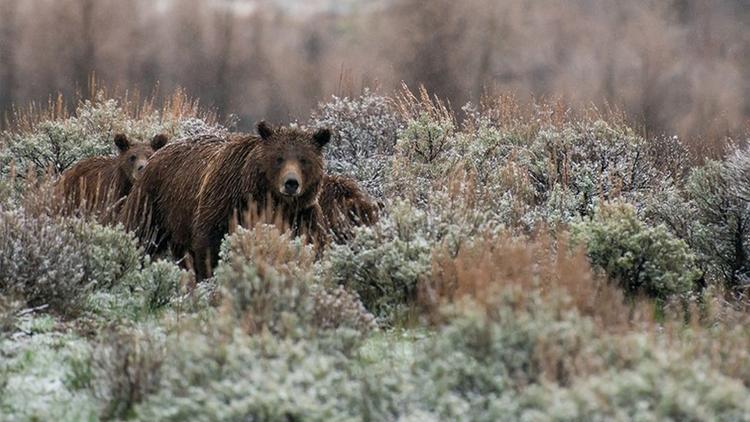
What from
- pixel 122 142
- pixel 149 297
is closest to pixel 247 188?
pixel 149 297

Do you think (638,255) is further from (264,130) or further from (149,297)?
(149,297)

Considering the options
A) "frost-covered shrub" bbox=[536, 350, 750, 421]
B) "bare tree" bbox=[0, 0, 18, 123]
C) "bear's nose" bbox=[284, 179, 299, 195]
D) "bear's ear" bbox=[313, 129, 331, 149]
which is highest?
"bear's ear" bbox=[313, 129, 331, 149]

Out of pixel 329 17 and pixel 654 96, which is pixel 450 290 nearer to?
pixel 654 96

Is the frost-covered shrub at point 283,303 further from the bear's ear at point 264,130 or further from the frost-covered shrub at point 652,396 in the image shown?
the bear's ear at point 264,130

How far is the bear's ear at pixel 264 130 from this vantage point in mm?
10602

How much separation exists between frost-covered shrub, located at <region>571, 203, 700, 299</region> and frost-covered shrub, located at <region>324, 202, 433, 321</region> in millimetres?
1522

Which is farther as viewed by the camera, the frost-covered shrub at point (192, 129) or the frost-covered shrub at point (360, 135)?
the frost-covered shrub at point (192, 129)

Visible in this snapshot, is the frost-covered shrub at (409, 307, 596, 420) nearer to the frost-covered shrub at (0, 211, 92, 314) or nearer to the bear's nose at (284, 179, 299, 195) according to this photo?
the frost-covered shrub at (0, 211, 92, 314)

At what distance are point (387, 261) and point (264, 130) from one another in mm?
2327

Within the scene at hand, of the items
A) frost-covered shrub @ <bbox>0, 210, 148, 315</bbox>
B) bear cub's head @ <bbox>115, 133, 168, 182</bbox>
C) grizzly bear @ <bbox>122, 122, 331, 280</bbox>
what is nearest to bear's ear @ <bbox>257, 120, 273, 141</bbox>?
grizzly bear @ <bbox>122, 122, 331, 280</bbox>

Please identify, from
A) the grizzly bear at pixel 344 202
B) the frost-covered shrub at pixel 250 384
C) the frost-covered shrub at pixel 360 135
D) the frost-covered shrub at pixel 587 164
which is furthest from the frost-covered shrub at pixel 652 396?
the frost-covered shrub at pixel 360 135

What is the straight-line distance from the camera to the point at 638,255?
9.84 meters

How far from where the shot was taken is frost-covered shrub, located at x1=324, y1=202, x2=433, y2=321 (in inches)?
349

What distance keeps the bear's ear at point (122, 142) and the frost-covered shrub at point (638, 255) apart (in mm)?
6151
